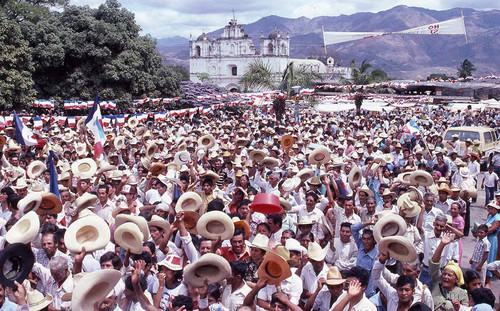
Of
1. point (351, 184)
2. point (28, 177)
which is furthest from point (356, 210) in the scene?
point (28, 177)

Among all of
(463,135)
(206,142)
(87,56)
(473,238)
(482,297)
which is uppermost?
(87,56)

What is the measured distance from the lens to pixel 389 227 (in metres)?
5.86

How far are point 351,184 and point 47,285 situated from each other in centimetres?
471

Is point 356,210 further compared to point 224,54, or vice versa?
point 224,54

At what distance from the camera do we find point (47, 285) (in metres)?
5.38

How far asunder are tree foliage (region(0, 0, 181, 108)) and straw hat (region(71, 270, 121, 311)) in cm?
2840

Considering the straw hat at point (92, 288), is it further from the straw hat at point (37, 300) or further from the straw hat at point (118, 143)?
the straw hat at point (118, 143)

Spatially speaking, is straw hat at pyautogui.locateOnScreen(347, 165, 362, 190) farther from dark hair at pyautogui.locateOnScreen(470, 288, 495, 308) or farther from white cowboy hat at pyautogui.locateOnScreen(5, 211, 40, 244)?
white cowboy hat at pyautogui.locateOnScreen(5, 211, 40, 244)

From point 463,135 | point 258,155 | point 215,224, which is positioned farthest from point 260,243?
point 463,135

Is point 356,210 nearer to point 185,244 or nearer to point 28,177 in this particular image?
point 185,244

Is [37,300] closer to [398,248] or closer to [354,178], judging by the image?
[398,248]

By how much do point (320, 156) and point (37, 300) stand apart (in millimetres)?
5955

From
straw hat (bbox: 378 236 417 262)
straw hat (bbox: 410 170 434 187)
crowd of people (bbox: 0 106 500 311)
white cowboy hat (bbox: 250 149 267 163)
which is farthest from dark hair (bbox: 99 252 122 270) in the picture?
white cowboy hat (bbox: 250 149 267 163)

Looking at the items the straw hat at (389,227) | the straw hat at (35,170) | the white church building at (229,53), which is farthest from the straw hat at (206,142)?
the white church building at (229,53)
